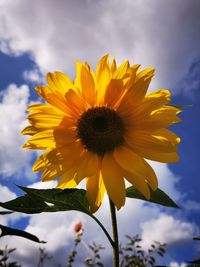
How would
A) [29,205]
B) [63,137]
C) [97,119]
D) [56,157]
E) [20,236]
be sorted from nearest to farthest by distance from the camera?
[20,236], [29,205], [56,157], [63,137], [97,119]

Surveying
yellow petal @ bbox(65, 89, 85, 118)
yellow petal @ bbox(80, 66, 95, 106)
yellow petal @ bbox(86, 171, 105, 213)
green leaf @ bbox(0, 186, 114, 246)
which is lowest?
green leaf @ bbox(0, 186, 114, 246)

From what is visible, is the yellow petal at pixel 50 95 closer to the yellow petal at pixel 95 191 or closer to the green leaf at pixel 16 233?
the yellow petal at pixel 95 191

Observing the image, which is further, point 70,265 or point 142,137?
point 70,265

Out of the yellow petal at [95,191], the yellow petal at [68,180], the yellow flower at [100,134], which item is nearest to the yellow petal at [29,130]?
the yellow flower at [100,134]

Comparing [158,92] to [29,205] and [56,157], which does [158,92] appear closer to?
[56,157]

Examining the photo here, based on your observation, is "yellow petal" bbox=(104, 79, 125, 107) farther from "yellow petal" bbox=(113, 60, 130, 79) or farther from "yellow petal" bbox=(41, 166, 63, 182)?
"yellow petal" bbox=(41, 166, 63, 182)

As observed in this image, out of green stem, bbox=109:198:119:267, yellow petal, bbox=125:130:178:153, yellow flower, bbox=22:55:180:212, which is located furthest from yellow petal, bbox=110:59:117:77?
green stem, bbox=109:198:119:267

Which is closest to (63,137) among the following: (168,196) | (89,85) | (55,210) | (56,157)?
(56,157)
